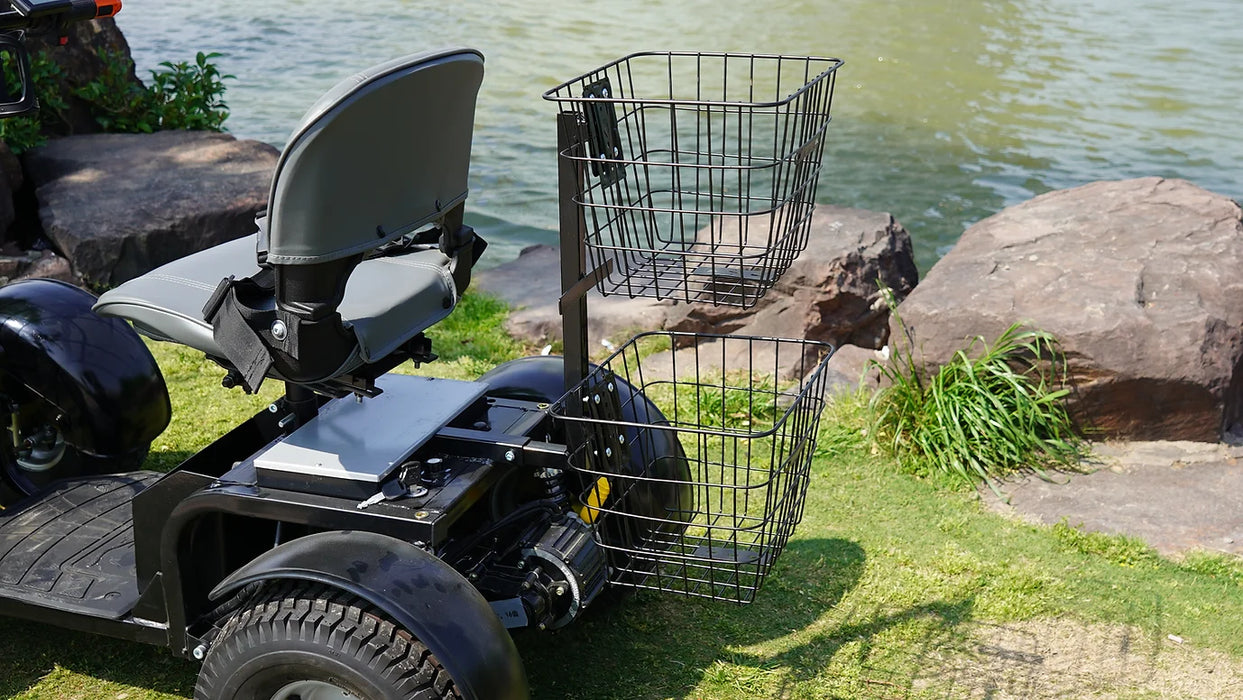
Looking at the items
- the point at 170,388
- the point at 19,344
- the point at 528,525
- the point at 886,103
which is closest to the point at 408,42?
the point at 886,103

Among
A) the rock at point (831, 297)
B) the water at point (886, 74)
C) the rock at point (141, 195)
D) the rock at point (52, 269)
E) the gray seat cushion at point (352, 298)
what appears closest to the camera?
the gray seat cushion at point (352, 298)

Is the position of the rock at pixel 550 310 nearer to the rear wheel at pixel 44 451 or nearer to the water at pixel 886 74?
the water at pixel 886 74

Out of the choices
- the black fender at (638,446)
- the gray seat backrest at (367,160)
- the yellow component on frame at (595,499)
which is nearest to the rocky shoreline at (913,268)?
the black fender at (638,446)

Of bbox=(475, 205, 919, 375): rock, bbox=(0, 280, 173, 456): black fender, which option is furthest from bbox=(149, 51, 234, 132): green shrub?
bbox=(0, 280, 173, 456): black fender

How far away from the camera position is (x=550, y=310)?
558 cm

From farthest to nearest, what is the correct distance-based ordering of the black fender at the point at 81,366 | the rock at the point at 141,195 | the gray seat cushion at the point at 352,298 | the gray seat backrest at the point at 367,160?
1. the rock at the point at 141,195
2. the black fender at the point at 81,366
3. the gray seat cushion at the point at 352,298
4. the gray seat backrest at the point at 367,160

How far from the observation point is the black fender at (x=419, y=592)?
2.16 m

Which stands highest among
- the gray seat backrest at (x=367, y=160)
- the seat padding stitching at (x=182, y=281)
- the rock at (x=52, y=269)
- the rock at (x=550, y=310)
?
the gray seat backrest at (x=367, y=160)

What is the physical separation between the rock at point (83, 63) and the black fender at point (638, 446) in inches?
189

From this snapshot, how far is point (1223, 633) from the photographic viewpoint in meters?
3.05

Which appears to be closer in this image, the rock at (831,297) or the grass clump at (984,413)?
the grass clump at (984,413)

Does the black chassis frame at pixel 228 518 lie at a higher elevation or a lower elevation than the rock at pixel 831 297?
higher

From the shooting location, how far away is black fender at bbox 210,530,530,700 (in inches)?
84.9

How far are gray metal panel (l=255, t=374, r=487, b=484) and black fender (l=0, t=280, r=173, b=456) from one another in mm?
1037
